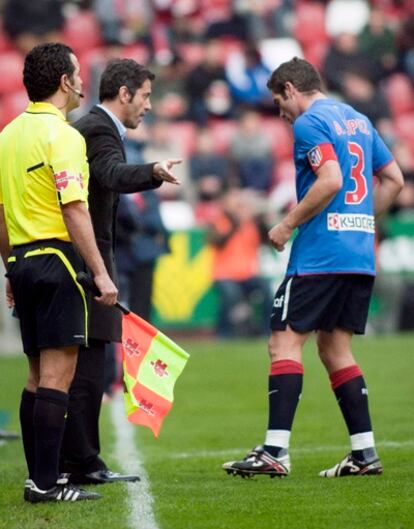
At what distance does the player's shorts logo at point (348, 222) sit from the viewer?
7215mm

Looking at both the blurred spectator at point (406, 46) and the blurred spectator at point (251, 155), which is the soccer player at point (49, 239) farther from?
the blurred spectator at point (406, 46)

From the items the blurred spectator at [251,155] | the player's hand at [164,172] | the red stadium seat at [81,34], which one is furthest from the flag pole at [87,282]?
the red stadium seat at [81,34]

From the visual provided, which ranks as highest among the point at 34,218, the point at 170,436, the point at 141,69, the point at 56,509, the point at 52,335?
the point at 141,69

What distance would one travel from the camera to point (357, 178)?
288 inches

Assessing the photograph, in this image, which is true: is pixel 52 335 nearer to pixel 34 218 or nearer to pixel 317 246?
pixel 34 218

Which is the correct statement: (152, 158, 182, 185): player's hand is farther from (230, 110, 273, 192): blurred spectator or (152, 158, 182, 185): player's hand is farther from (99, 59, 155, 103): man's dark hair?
(230, 110, 273, 192): blurred spectator

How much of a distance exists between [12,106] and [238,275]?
4663mm

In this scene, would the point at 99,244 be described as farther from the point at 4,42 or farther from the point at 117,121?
the point at 4,42

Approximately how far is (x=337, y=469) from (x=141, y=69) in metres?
2.34

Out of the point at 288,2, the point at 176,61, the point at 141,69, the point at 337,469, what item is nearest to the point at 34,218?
the point at 141,69

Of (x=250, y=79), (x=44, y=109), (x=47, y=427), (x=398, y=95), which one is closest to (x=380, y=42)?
(x=398, y=95)

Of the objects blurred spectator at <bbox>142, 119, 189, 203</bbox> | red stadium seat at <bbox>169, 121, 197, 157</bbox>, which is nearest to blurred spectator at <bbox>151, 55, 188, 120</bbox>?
red stadium seat at <bbox>169, 121, 197, 157</bbox>

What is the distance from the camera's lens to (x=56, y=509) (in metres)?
6.21

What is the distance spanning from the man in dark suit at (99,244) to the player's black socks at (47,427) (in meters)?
0.74
